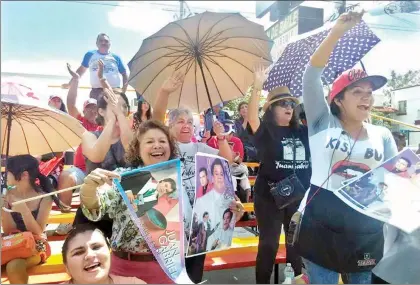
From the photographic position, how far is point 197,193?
1887mm

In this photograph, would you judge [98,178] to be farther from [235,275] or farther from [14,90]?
[235,275]

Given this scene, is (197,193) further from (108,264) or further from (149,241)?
(108,264)

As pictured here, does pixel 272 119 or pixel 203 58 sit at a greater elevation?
pixel 203 58

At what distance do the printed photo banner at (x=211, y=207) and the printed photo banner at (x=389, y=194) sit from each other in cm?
57

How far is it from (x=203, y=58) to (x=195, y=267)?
1.11m

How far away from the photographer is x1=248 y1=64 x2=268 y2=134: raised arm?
2.05 meters

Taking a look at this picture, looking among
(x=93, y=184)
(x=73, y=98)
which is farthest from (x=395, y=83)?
(x=73, y=98)

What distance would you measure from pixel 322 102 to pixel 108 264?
4.14ft

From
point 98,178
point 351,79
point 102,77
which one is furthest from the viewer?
point 102,77

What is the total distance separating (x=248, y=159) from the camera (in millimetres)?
2145

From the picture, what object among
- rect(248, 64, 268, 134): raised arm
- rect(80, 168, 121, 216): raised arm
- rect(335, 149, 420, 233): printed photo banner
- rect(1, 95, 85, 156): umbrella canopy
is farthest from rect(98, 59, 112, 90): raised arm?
rect(335, 149, 420, 233): printed photo banner

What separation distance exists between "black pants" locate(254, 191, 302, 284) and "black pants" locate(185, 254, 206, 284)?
1.19 ft

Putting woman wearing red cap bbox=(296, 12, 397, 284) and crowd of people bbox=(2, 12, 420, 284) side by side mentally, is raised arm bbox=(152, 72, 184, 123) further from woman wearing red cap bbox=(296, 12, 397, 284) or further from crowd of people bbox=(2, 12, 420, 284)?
woman wearing red cap bbox=(296, 12, 397, 284)

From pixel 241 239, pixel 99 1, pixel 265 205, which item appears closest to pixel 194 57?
pixel 99 1
